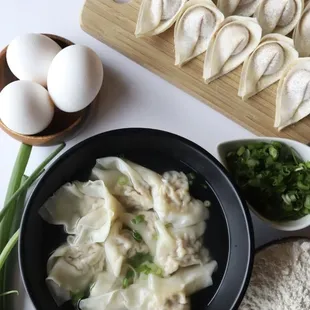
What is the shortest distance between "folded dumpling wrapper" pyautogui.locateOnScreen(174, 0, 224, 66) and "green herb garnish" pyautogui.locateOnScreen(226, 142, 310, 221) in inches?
9.7

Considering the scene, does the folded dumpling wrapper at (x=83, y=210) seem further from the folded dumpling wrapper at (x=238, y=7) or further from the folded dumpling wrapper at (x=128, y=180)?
the folded dumpling wrapper at (x=238, y=7)

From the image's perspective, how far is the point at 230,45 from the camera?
141cm

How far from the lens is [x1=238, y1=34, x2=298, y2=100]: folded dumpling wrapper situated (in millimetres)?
1408

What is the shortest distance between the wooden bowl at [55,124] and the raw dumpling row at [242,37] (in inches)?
8.4

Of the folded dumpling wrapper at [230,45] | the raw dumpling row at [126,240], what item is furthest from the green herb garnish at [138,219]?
the folded dumpling wrapper at [230,45]

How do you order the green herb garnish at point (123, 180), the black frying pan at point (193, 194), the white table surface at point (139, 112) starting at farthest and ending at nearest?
1. the white table surface at point (139, 112)
2. the green herb garnish at point (123, 180)
3. the black frying pan at point (193, 194)

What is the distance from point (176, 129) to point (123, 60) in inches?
7.8

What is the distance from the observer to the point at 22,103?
4.41 feet

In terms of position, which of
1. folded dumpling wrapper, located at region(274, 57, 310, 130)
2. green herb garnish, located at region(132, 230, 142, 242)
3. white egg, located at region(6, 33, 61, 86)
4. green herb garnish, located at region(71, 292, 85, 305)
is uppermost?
folded dumpling wrapper, located at region(274, 57, 310, 130)

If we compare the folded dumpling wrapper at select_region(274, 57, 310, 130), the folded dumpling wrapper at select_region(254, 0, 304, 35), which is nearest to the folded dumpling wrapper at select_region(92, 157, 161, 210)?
the folded dumpling wrapper at select_region(274, 57, 310, 130)

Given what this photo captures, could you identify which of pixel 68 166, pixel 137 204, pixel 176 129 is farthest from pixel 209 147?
pixel 68 166

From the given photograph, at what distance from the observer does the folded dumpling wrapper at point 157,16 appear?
143cm

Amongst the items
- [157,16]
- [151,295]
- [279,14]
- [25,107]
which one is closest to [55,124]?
[25,107]

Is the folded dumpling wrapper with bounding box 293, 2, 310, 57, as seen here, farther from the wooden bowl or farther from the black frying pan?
the wooden bowl
